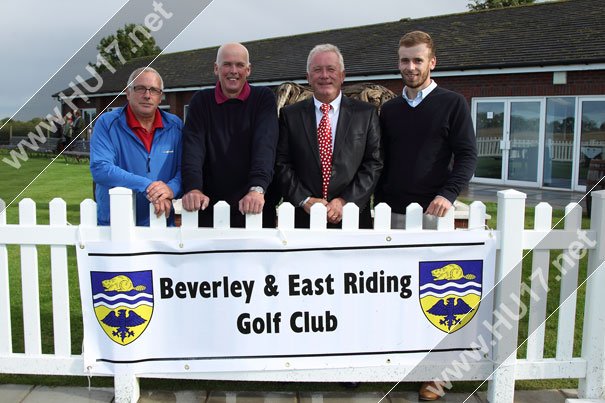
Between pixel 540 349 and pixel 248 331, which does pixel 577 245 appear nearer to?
pixel 540 349

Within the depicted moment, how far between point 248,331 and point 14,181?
2280 mm

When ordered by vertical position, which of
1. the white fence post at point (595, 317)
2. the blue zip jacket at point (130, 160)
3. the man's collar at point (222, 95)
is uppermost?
the man's collar at point (222, 95)

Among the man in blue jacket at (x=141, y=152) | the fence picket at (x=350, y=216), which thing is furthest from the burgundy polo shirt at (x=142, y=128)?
the fence picket at (x=350, y=216)

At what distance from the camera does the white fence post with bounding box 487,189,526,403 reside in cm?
296

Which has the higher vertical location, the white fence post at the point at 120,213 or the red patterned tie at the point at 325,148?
the red patterned tie at the point at 325,148

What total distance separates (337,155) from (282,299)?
0.83 m

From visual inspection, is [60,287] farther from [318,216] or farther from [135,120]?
[318,216]

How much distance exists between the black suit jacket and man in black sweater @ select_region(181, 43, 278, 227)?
14cm

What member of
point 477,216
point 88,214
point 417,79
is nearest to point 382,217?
point 477,216

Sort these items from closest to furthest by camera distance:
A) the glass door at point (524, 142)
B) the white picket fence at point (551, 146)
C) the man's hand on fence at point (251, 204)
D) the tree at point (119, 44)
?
the tree at point (119, 44) < the man's hand on fence at point (251, 204) < the white picket fence at point (551, 146) < the glass door at point (524, 142)

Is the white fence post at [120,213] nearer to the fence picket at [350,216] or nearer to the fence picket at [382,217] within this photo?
the fence picket at [350,216]

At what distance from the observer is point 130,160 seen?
305 centimetres

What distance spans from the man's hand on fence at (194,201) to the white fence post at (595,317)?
6.72 feet

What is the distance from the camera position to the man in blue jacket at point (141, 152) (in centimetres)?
292
